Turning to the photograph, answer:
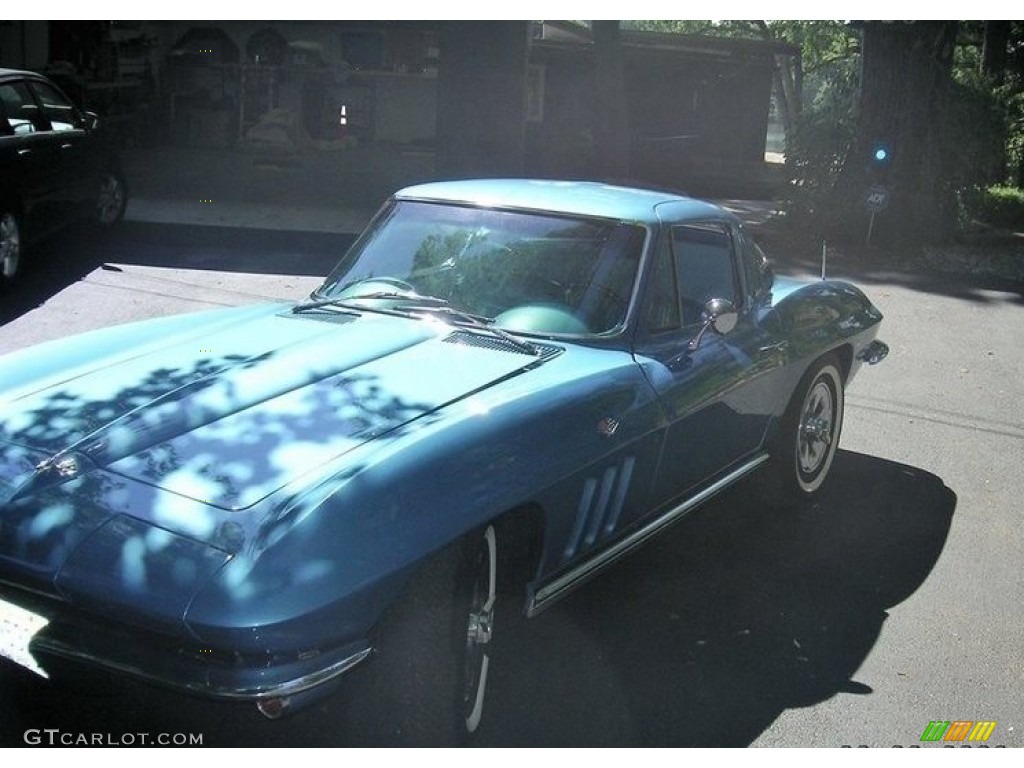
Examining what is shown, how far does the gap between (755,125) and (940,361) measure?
21.4 metres

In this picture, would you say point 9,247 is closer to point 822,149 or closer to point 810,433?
point 810,433

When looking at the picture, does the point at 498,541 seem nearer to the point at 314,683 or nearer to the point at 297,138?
the point at 314,683

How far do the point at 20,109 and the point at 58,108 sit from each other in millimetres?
844

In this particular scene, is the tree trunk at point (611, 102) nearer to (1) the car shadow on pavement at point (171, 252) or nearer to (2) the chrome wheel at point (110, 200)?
(1) the car shadow on pavement at point (171, 252)

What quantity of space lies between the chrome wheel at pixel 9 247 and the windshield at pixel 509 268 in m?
5.74

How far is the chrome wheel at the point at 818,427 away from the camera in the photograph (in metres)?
5.64

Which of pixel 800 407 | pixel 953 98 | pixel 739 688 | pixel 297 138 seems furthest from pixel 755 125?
pixel 739 688

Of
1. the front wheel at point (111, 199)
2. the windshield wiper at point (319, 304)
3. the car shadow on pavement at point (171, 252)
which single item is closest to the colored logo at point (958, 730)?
the windshield wiper at point (319, 304)

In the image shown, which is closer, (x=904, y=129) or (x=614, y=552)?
(x=614, y=552)

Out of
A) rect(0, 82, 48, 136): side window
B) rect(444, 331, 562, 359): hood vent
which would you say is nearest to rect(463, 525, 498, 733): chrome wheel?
rect(444, 331, 562, 359): hood vent

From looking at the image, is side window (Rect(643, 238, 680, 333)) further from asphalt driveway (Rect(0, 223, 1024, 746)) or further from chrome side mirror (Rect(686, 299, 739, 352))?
asphalt driveway (Rect(0, 223, 1024, 746))

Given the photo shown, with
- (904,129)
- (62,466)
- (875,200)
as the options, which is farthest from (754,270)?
(904,129)

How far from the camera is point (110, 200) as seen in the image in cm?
1238

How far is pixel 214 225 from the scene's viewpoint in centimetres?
1355
